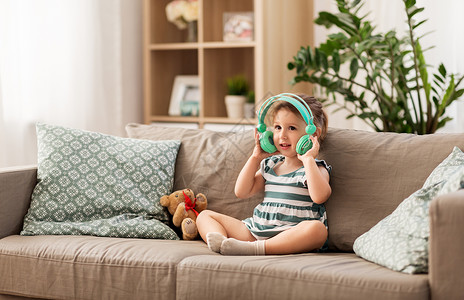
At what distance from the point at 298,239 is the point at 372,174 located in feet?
1.19

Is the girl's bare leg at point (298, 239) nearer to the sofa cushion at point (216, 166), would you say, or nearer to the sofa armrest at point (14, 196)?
the sofa cushion at point (216, 166)

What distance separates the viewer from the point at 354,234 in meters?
2.23

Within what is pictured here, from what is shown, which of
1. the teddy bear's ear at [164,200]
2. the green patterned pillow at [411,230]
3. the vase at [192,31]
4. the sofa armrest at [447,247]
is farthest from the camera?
the vase at [192,31]

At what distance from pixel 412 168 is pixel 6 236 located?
4.69 feet

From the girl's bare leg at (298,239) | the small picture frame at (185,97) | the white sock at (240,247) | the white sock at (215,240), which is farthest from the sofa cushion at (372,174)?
the small picture frame at (185,97)

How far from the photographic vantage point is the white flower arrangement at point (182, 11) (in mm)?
4023

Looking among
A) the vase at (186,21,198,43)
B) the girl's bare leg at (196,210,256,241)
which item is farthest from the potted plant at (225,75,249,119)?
the girl's bare leg at (196,210,256,241)

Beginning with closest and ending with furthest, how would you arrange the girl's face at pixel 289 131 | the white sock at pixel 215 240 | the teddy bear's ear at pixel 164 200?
the white sock at pixel 215 240 → the girl's face at pixel 289 131 → the teddy bear's ear at pixel 164 200

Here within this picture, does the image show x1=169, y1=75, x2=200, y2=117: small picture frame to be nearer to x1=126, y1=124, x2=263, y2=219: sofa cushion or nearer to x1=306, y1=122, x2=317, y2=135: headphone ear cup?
x1=126, y1=124, x2=263, y2=219: sofa cushion

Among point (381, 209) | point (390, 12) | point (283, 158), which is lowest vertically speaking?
point (381, 209)

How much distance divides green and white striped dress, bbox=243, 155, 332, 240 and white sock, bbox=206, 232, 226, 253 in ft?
0.54

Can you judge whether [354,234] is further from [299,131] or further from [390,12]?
[390,12]

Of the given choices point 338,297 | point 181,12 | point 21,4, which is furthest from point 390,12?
point 338,297

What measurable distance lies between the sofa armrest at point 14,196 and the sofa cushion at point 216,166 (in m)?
0.55
